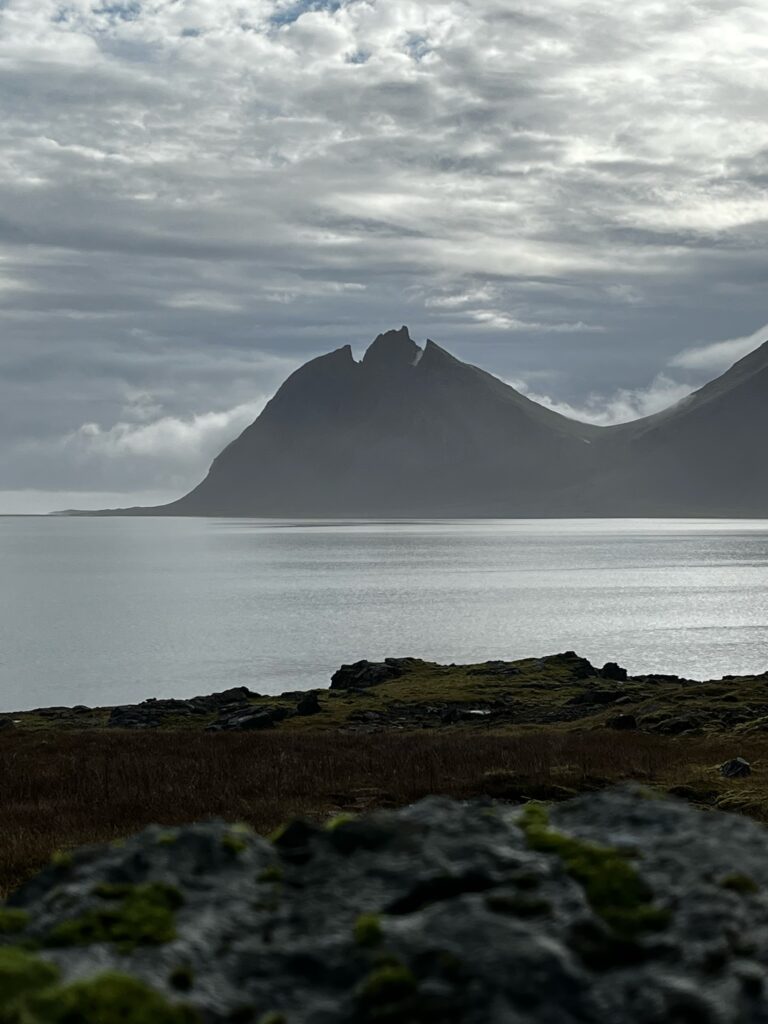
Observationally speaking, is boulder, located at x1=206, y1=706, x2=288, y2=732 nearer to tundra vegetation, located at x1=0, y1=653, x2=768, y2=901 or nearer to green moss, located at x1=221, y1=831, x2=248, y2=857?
tundra vegetation, located at x1=0, y1=653, x2=768, y2=901

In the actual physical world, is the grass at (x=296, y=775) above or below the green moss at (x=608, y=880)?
below

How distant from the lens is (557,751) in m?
30.0

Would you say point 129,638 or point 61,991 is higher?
point 61,991

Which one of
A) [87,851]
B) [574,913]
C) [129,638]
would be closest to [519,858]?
[574,913]

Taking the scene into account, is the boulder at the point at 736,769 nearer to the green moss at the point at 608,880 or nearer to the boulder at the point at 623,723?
the boulder at the point at 623,723

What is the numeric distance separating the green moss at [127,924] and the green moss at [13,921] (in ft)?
0.98

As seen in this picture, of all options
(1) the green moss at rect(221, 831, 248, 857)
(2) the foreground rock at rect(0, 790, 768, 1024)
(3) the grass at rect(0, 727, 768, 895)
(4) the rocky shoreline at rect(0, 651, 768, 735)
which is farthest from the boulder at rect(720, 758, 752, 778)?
(1) the green moss at rect(221, 831, 248, 857)

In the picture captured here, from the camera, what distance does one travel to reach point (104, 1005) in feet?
16.5

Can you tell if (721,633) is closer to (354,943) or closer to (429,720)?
(429,720)

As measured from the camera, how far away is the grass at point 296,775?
2058 centimetres

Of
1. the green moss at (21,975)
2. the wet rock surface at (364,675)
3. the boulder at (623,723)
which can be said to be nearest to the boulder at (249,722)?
the wet rock surface at (364,675)

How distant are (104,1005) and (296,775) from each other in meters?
21.1

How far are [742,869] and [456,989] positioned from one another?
6.72 ft

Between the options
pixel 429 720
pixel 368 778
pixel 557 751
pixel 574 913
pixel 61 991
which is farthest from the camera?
pixel 429 720
